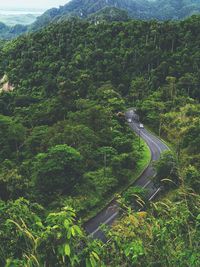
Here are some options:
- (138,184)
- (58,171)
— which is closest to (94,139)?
(138,184)

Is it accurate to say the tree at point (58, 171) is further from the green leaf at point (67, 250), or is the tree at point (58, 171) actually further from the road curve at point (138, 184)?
the green leaf at point (67, 250)

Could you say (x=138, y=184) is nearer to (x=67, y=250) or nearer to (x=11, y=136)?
(x=11, y=136)

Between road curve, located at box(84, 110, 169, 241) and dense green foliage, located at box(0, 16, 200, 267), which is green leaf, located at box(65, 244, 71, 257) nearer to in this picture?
dense green foliage, located at box(0, 16, 200, 267)

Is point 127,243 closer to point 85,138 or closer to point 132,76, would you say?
point 85,138

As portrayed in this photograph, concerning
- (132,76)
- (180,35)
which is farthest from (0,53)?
(180,35)

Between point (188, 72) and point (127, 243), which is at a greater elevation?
point (127, 243)

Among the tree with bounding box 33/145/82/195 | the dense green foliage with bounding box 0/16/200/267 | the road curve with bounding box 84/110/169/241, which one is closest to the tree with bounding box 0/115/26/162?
the dense green foliage with bounding box 0/16/200/267
